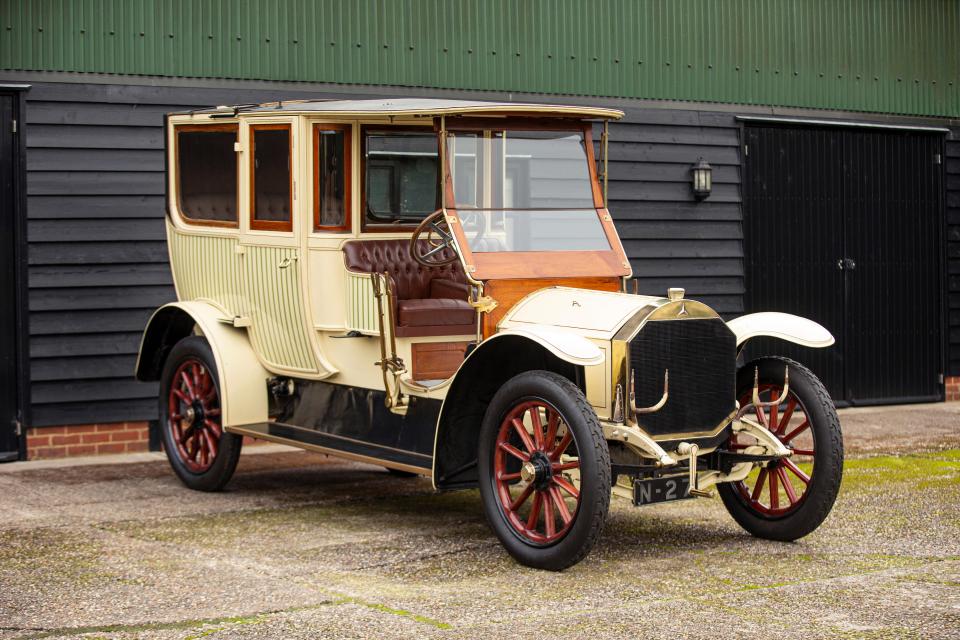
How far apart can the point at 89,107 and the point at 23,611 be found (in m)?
4.75

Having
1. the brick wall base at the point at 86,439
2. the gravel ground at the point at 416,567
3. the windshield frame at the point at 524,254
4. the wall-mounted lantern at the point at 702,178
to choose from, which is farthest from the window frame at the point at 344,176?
the wall-mounted lantern at the point at 702,178

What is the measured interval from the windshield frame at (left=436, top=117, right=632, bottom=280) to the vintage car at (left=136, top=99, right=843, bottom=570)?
0.01 metres

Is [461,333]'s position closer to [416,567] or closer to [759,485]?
[416,567]

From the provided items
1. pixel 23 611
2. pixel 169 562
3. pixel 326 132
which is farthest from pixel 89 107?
pixel 23 611

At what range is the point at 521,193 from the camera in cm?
724

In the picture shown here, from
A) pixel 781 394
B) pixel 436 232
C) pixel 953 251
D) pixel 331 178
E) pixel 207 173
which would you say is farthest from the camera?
pixel 953 251

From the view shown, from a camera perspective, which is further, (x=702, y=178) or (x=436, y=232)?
(x=702, y=178)

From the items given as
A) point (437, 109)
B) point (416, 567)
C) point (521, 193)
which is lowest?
point (416, 567)

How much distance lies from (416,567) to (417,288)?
2096 mm

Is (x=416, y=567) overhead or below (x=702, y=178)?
below

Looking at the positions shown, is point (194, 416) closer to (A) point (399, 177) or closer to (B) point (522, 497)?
(A) point (399, 177)

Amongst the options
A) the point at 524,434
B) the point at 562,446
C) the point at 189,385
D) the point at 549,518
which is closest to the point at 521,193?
the point at 524,434

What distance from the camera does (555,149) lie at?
744 centimetres

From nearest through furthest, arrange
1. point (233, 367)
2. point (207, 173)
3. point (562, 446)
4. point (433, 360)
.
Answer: point (562, 446)
point (433, 360)
point (233, 367)
point (207, 173)
